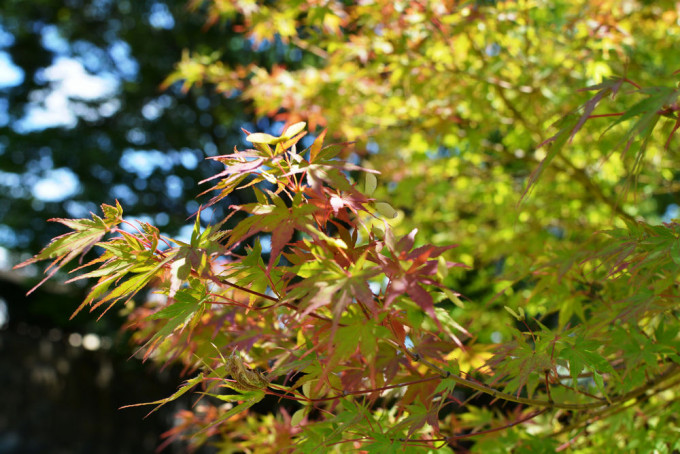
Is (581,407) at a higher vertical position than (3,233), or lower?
higher

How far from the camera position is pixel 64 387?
23.4 ft

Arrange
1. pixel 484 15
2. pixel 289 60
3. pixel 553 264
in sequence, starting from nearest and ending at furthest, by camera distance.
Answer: pixel 553 264
pixel 484 15
pixel 289 60

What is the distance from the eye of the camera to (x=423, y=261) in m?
0.76

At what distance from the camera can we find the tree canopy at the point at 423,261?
79cm

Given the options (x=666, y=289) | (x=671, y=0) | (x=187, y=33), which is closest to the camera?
(x=666, y=289)

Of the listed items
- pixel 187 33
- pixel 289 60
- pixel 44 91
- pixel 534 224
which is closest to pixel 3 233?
pixel 44 91

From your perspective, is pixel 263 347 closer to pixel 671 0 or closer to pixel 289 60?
pixel 671 0

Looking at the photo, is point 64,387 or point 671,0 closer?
point 671,0

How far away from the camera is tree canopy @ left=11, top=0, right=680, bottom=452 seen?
790 millimetres

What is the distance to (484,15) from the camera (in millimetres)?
2004

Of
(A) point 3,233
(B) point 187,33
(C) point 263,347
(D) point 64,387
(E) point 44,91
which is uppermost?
(C) point 263,347

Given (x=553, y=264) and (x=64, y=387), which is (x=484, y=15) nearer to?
(x=553, y=264)

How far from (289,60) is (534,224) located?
4242 millimetres

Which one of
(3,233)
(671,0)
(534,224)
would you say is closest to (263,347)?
(534,224)
